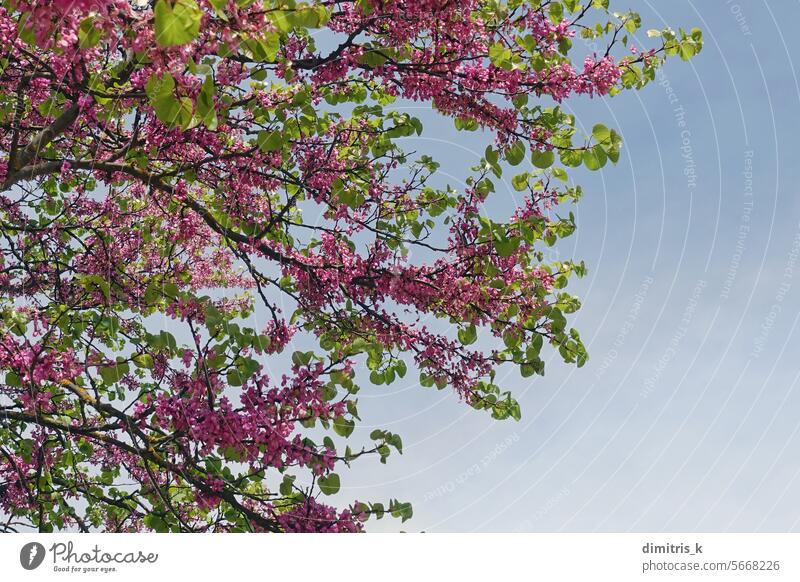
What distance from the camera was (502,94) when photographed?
7195 millimetres

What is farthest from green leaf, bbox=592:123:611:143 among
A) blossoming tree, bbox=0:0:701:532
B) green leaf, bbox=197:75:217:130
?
green leaf, bbox=197:75:217:130

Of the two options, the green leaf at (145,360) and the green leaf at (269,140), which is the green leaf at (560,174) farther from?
the green leaf at (145,360)

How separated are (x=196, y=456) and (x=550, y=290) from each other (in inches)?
192

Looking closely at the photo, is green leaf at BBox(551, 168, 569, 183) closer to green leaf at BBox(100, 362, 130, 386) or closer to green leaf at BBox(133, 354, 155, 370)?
green leaf at BBox(133, 354, 155, 370)

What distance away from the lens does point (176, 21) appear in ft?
11.4

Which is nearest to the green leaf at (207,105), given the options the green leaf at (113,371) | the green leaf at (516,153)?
the green leaf at (516,153)

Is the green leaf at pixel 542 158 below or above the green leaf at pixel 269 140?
below

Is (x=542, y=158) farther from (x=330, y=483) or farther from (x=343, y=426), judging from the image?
(x=330, y=483)

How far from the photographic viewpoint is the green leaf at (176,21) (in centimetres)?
344

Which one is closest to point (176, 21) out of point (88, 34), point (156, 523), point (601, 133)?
point (88, 34)
